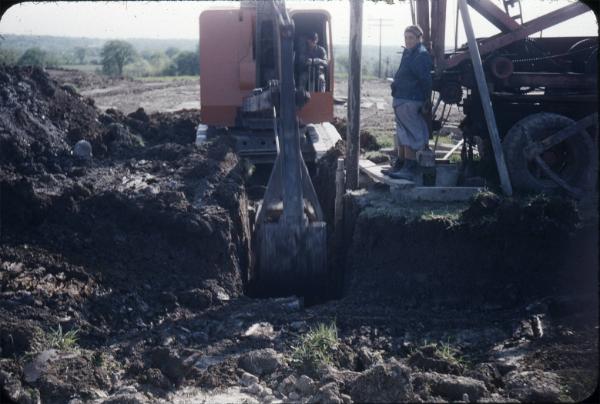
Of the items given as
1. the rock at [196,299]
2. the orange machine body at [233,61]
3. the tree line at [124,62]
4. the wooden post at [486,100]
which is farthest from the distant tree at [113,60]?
the rock at [196,299]

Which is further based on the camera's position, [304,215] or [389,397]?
[304,215]

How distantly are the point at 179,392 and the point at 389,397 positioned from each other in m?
1.47

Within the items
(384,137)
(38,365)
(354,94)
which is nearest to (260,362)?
(38,365)

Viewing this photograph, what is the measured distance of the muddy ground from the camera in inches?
192

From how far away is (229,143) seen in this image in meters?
11.2

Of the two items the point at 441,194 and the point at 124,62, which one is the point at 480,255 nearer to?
the point at 441,194

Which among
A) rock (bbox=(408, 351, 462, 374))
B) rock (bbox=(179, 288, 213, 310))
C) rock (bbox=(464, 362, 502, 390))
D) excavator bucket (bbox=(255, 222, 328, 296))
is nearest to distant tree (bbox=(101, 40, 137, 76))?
excavator bucket (bbox=(255, 222, 328, 296))

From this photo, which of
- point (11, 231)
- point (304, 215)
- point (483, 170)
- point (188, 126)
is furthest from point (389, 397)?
point (188, 126)

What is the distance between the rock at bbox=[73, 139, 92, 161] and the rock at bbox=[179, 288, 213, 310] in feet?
14.2

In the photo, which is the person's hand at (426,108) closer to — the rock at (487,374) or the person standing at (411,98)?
the person standing at (411,98)

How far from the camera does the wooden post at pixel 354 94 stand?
7863mm

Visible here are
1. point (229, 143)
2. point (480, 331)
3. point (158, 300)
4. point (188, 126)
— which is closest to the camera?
point (480, 331)

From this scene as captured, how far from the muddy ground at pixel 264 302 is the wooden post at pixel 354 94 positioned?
1.06 feet

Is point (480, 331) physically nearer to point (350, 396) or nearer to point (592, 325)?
point (592, 325)
